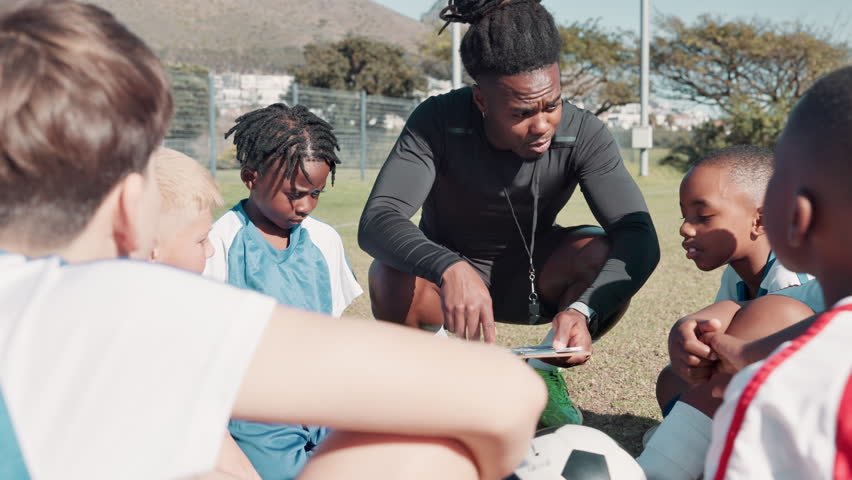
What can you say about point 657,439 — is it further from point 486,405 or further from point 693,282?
point 693,282

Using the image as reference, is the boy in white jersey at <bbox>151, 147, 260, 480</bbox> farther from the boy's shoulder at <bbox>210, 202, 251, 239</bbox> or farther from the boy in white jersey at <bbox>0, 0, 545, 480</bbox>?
the boy in white jersey at <bbox>0, 0, 545, 480</bbox>

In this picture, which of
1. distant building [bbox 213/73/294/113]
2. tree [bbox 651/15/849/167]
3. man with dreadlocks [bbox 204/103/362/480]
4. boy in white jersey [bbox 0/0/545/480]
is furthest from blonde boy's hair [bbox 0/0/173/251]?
tree [bbox 651/15/849/167]

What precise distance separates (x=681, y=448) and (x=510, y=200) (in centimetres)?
152

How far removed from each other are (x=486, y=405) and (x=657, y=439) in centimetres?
137

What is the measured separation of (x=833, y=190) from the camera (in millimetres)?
1308

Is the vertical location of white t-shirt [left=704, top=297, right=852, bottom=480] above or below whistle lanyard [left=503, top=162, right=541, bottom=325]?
above

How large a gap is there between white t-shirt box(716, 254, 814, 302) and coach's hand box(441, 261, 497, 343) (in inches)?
38.1

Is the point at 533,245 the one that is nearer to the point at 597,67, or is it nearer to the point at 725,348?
the point at 725,348

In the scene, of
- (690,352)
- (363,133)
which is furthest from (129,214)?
(363,133)

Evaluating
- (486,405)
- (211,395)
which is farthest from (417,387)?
(211,395)

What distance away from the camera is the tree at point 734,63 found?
32.6 meters

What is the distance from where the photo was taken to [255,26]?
428ft

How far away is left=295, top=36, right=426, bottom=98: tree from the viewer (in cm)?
4022

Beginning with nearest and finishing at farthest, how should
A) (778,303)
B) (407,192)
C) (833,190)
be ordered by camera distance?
(833,190) < (778,303) < (407,192)
